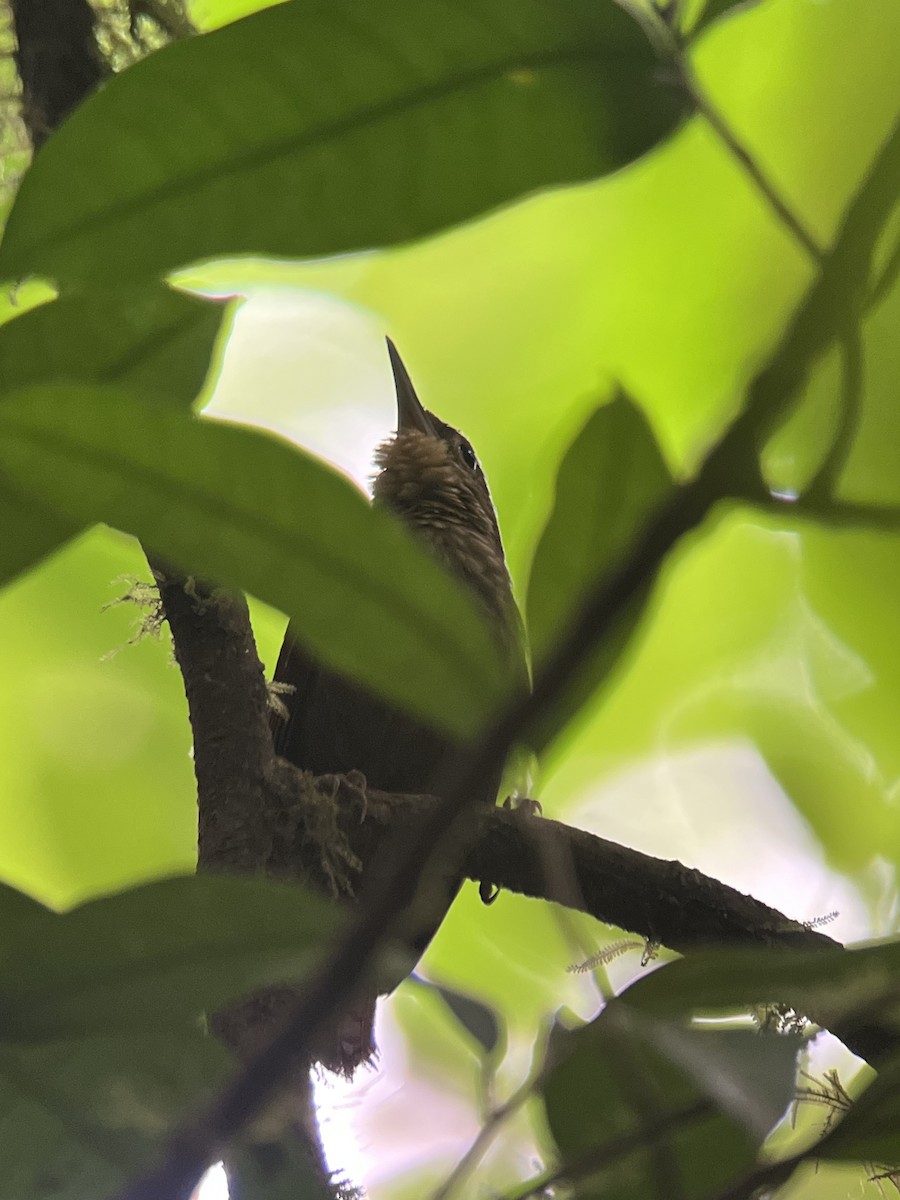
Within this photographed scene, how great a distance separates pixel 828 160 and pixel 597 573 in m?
0.51

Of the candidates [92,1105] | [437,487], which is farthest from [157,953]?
[437,487]

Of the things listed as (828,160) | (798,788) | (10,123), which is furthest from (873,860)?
(10,123)

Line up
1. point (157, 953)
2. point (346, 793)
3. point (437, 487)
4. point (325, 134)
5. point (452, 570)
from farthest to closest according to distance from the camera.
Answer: point (437, 487) < point (452, 570) < point (346, 793) < point (325, 134) < point (157, 953)

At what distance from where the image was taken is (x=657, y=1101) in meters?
0.45

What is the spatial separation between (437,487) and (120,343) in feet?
6.37

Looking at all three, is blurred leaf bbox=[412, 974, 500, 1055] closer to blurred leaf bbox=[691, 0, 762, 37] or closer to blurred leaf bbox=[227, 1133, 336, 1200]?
blurred leaf bbox=[227, 1133, 336, 1200]

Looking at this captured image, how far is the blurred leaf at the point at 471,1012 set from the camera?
1.83 feet

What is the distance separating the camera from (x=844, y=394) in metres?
0.34

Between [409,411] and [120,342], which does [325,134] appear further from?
[409,411]

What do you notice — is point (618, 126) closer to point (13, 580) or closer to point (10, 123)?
point (13, 580)

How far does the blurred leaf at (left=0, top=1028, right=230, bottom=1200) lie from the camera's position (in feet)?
1.32

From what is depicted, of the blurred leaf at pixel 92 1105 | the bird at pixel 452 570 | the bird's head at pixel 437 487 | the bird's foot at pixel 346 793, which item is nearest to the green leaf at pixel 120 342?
the blurred leaf at pixel 92 1105

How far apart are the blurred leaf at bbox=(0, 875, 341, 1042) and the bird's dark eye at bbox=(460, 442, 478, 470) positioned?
225 cm

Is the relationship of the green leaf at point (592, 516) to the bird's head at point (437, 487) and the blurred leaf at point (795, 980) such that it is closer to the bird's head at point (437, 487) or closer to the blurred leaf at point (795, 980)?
the blurred leaf at point (795, 980)
